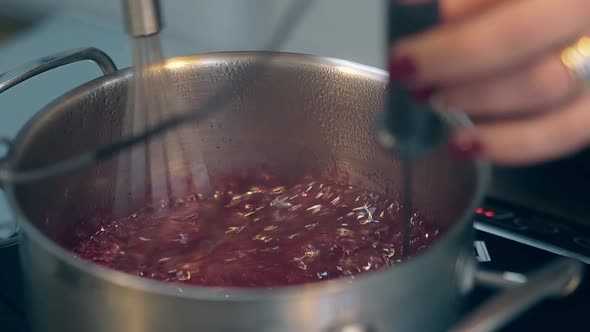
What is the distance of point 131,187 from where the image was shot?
2.22 feet

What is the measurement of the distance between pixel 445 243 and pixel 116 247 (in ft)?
1.01

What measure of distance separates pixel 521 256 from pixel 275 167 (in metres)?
0.21

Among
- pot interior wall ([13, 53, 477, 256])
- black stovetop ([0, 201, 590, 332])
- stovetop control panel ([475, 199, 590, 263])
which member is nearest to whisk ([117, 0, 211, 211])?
pot interior wall ([13, 53, 477, 256])

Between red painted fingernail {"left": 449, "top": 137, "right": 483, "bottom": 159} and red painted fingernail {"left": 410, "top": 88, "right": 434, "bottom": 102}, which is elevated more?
red painted fingernail {"left": 410, "top": 88, "right": 434, "bottom": 102}

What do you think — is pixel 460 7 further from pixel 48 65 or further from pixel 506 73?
pixel 48 65

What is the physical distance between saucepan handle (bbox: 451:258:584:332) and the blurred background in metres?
0.42

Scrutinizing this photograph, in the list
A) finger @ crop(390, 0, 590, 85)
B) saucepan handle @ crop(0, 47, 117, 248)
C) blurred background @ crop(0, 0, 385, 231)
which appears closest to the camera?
finger @ crop(390, 0, 590, 85)

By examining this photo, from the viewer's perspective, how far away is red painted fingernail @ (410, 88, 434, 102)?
40 centimetres

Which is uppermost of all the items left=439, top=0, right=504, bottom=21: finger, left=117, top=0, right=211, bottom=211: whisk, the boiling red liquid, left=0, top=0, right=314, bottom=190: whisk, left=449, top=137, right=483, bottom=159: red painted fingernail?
left=439, top=0, right=504, bottom=21: finger

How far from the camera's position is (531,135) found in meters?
0.42

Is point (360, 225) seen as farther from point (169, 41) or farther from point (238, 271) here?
point (169, 41)

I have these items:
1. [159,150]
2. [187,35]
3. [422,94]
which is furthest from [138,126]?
[187,35]

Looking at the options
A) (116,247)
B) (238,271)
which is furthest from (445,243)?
(116,247)

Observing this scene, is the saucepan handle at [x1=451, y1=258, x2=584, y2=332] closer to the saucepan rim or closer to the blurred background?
the saucepan rim
